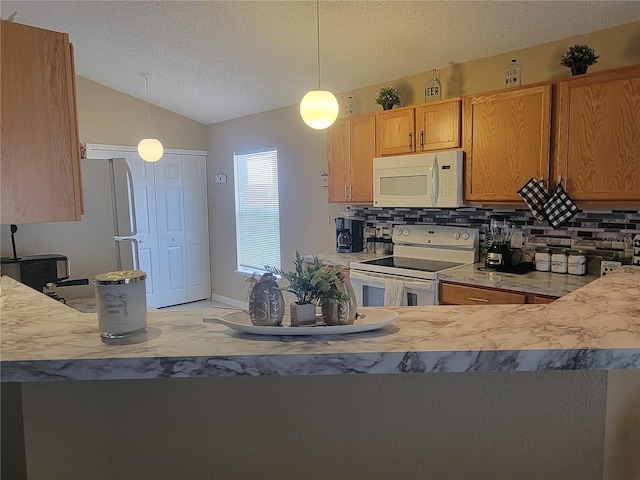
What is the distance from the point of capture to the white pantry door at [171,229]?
5832mm

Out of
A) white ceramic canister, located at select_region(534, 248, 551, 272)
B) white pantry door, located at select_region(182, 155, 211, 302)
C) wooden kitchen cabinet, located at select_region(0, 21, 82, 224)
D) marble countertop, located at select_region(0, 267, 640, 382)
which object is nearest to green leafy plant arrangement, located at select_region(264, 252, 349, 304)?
marble countertop, located at select_region(0, 267, 640, 382)

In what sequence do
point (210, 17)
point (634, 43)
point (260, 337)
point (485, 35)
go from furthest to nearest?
point (210, 17) < point (485, 35) < point (634, 43) < point (260, 337)

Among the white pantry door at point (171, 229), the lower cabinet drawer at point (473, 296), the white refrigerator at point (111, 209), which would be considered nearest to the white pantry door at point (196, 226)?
the white pantry door at point (171, 229)

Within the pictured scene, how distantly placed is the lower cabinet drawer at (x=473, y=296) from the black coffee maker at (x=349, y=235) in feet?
4.52

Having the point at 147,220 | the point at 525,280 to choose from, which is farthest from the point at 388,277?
the point at 147,220

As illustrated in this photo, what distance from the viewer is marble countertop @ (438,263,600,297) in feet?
8.43

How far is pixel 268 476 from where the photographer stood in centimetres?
115

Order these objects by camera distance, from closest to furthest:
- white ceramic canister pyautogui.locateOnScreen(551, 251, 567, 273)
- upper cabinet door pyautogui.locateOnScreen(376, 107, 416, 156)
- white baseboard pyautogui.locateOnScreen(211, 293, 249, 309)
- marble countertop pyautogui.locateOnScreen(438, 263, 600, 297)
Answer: marble countertop pyautogui.locateOnScreen(438, 263, 600, 297)
white ceramic canister pyautogui.locateOnScreen(551, 251, 567, 273)
upper cabinet door pyautogui.locateOnScreen(376, 107, 416, 156)
white baseboard pyautogui.locateOnScreen(211, 293, 249, 309)

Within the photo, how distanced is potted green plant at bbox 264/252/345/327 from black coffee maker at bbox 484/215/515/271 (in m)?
2.29

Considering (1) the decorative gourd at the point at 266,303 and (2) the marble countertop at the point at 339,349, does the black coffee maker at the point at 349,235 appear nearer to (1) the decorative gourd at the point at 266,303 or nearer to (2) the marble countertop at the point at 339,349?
(2) the marble countertop at the point at 339,349

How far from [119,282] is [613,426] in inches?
48.2

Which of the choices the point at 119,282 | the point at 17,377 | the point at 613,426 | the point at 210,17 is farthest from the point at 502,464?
the point at 210,17

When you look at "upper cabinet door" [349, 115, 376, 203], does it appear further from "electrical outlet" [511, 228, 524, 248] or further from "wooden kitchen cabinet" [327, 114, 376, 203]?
"electrical outlet" [511, 228, 524, 248]

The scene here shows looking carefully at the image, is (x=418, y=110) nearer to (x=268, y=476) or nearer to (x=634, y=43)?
(x=634, y=43)
